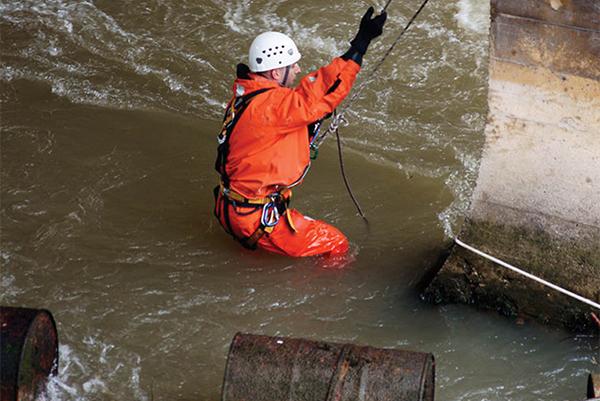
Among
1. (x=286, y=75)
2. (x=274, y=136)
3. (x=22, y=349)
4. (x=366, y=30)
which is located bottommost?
(x=22, y=349)

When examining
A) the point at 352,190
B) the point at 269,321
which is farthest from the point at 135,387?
the point at 352,190

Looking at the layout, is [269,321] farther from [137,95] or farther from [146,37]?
[146,37]

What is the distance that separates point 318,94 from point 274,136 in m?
0.42

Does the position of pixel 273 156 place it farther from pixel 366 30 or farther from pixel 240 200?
pixel 366 30

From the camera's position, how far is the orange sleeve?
645 cm

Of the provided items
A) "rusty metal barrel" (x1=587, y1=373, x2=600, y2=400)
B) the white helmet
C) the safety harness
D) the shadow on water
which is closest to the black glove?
the white helmet

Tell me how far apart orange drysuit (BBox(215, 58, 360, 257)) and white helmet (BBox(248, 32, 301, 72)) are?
0.28 feet

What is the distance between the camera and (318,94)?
6484 millimetres

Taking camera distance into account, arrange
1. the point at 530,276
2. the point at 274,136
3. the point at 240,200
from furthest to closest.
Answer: the point at 530,276 → the point at 240,200 → the point at 274,136

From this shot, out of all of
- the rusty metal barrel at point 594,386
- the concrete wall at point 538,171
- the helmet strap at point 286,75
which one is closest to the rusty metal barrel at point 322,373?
the rusty metal barrel at point 594,386

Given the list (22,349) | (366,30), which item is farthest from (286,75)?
(22,349)

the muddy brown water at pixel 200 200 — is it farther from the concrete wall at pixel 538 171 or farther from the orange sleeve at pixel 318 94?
the orange sleeve at pixel 318 94

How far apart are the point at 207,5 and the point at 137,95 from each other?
5.77 ft

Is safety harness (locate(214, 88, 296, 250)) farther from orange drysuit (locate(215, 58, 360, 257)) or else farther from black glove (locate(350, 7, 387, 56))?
black glove (locate(350, 7, 387, 56))
